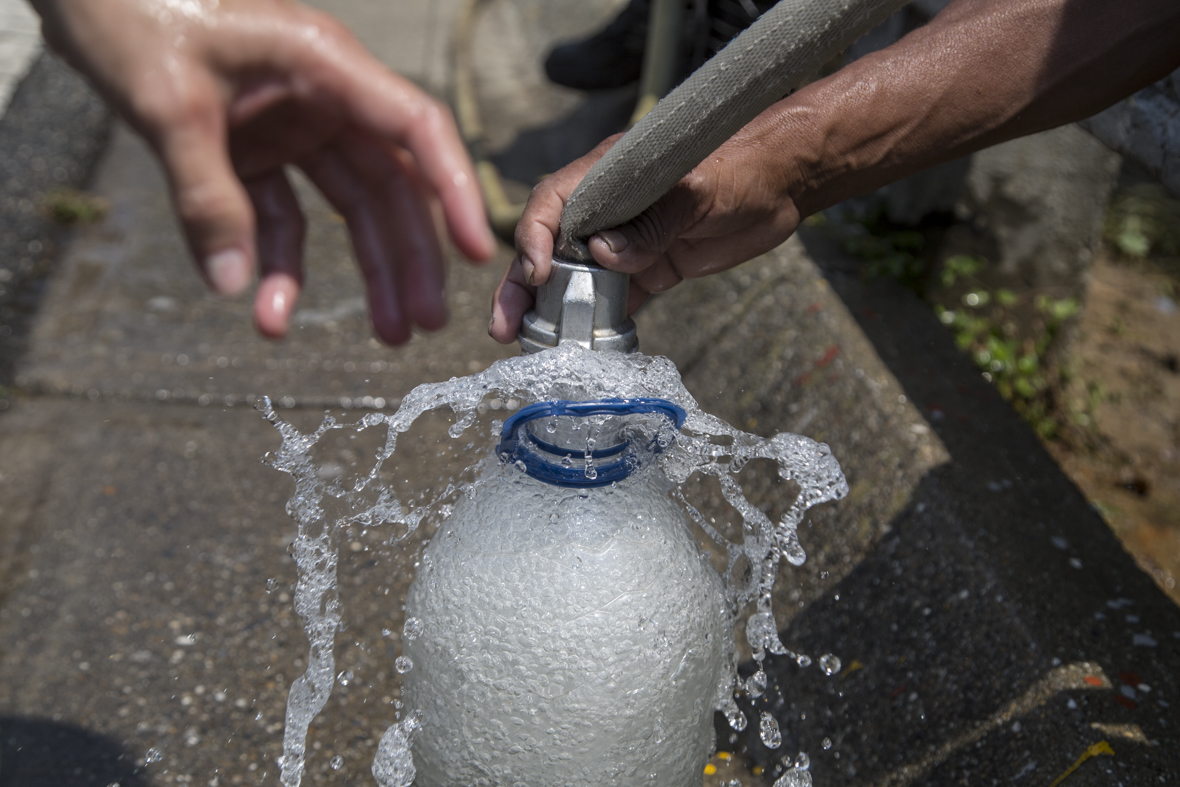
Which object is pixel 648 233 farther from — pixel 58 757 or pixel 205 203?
pixel 58 757

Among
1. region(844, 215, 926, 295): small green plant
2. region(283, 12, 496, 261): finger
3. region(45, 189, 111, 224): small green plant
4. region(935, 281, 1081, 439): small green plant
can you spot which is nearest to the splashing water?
region(283, 12, 496, 261): finger

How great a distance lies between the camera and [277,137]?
1091mm

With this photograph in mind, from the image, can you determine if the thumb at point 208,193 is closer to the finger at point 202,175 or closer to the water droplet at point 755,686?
the finger at point 202,175

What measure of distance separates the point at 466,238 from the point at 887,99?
739 millimetres

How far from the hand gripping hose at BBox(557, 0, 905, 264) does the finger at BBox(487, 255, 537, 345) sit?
171mm

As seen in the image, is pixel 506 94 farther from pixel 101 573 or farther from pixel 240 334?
pixel 101 573

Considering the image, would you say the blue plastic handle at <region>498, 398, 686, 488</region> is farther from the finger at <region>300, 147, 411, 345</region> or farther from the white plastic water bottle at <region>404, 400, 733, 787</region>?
the finger at <region>300, 147, 411, 345</region>

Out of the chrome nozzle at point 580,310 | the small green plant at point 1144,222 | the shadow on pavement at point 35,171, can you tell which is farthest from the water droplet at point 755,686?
the small green plant at point 1144,222

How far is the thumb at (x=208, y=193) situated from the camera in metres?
0.84

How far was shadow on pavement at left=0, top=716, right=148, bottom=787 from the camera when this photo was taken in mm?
1673

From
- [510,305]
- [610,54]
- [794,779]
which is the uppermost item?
[510,305]

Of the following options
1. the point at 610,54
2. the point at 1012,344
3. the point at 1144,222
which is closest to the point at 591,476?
the point at 1012,344

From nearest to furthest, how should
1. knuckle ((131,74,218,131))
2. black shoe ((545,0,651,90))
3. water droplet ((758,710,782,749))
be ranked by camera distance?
1. knuckle ((131,74,218,131))
2. water droplet ((758,710,782,749))
3. black shoe ((545,0,651,90))

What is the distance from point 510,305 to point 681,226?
0.26 m
